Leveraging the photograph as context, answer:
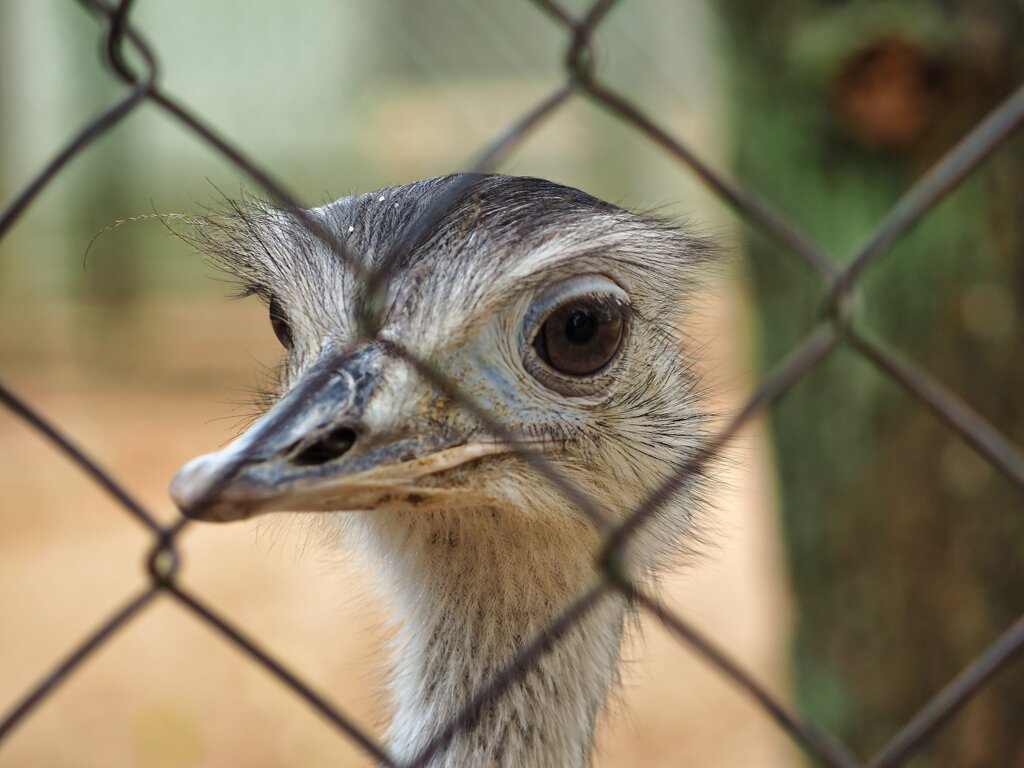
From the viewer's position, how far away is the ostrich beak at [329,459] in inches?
49.0

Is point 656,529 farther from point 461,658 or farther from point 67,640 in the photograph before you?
point 67,640

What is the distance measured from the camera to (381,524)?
1.92 meters

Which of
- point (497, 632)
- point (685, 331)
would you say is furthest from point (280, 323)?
point (685, 331)

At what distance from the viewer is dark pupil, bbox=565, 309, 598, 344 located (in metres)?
1.77

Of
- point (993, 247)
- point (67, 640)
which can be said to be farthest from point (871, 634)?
point (67, 640)

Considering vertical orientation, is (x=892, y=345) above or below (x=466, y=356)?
above

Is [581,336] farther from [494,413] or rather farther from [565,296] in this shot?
[494,413]

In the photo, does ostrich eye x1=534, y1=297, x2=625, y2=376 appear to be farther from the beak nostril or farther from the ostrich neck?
the beak nostril

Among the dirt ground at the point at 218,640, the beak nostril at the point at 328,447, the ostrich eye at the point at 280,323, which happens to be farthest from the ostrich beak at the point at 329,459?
the dirt ground at the point at 218,640

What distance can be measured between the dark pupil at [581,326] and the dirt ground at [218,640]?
6.40 ft

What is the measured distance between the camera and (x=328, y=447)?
137 centimetres

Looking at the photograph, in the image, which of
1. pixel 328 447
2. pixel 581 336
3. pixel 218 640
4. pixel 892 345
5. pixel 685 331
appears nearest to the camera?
pixel 328 447

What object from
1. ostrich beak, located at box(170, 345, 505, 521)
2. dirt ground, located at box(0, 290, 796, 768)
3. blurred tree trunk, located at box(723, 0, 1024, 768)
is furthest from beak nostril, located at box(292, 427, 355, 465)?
dirt ground, located at box(0, 290, 796, 768)

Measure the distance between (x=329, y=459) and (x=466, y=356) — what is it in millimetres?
353
